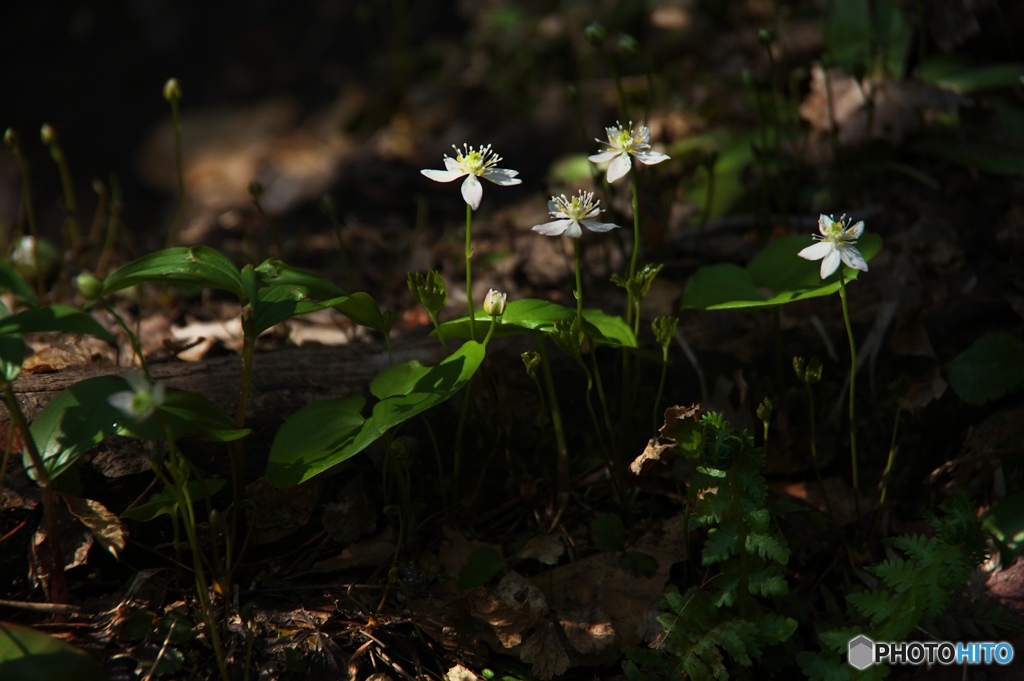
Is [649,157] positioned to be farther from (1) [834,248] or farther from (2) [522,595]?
(2) [522,595]

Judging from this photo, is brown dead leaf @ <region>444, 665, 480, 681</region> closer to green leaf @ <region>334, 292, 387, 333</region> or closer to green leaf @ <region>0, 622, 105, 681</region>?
green leaf @ <region>0, 622, 105, 681</region>

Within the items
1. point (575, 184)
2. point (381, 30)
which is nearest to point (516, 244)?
point (575, 184)

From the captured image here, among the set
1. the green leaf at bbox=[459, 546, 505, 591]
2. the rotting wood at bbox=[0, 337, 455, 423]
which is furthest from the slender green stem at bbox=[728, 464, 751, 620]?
the rotting wood at bbox=[0, 337, 455, 423]

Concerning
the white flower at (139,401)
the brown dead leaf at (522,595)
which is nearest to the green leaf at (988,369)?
the brown dead leaf at (522,595)

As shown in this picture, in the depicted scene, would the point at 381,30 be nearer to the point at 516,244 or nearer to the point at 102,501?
the point at 516,244

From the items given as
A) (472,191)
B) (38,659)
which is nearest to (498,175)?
(472,191)

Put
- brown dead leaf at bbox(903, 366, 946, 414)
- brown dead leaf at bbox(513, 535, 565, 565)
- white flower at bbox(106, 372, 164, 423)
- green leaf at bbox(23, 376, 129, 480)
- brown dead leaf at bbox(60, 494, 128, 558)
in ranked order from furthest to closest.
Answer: brown dead leaf at bbox(903, 366, 946, 414) → brown dead leaf at bbox(513, 535, 565, 565) → brown dead leaf at bbox(60, 494, 128, 558) → green leaf at bbox(23, 376, 129, 480) → white flower at bbox(106, 372, 164, 423)
